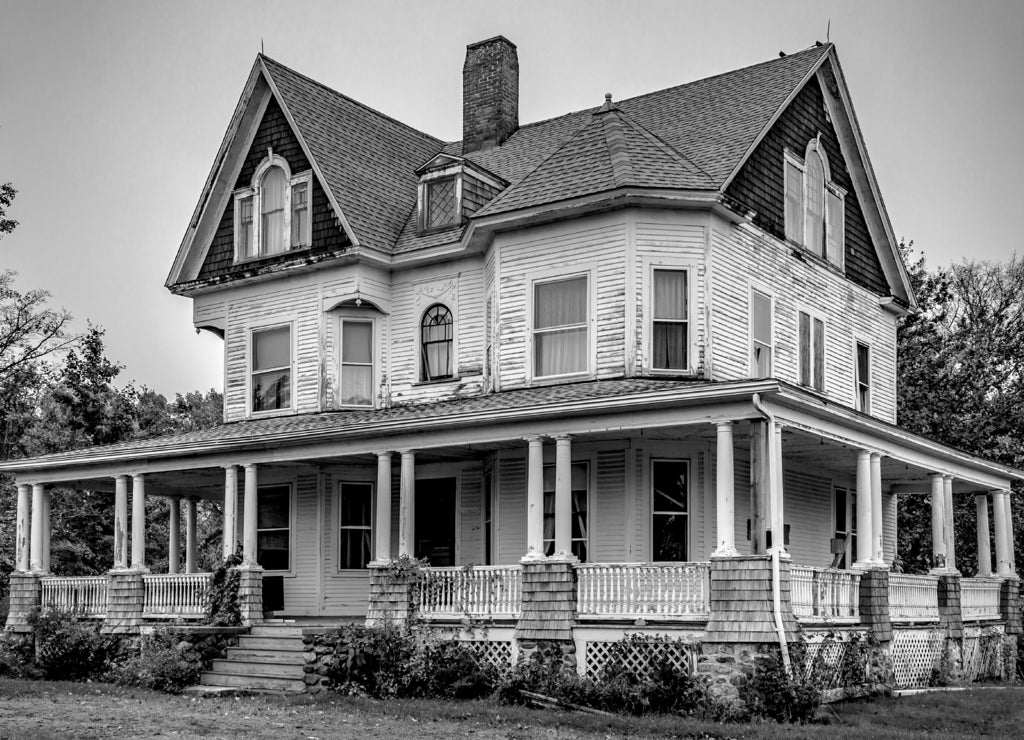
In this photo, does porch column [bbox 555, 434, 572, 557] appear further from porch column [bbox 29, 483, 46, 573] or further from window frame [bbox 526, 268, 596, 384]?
porch column [bbox 29, 483, 46, 573]

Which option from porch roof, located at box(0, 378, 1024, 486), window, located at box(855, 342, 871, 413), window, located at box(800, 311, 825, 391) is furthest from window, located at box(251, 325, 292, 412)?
window, located at box(855, 342, 871, 413)

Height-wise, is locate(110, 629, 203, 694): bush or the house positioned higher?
the house

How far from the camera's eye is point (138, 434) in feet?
130

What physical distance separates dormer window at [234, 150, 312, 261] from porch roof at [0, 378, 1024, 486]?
11.3 ft

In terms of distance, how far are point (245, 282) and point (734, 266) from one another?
981 centimetres

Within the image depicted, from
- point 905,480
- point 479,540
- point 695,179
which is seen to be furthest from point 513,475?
point 905,480

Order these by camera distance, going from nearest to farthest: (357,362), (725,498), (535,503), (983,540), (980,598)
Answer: (725,498) → (535,503) → (980,598) → (357,362) → (983,540)

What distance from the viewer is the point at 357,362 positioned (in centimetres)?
2516

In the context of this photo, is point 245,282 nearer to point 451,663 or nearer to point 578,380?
point 578,380

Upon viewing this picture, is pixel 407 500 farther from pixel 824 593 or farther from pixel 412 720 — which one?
pixel 824 593

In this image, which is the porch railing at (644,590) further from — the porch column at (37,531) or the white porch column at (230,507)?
the porch column at (37,531)

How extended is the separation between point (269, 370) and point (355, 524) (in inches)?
A: 142

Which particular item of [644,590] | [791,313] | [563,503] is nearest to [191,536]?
[563,503]

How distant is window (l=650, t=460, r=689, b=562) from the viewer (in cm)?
2073
